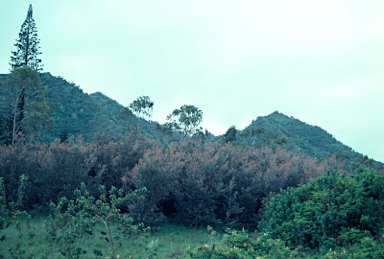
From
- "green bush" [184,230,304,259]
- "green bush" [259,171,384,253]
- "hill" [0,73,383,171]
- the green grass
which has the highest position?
"hill" [0,73,383,171]

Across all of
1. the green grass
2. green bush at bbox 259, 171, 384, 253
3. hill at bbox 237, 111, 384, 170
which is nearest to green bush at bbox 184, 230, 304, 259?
the green grass

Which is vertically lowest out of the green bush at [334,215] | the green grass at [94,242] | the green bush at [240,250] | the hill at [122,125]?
the green grass at [94,242]

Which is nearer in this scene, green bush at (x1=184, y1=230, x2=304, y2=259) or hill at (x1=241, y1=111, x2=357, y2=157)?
green bush at (x1=184, y1=230, x2=304, y2=259)

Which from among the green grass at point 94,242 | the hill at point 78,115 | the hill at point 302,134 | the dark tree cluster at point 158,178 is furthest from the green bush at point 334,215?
the hill at point 302,134

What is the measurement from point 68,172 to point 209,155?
4.63 meters

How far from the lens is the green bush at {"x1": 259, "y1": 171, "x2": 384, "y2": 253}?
6.89 metres

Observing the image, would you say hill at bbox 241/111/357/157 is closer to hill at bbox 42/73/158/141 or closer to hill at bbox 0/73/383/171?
hill at bbox 0/73/383/171

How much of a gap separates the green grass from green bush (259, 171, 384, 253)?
2408 millimetres

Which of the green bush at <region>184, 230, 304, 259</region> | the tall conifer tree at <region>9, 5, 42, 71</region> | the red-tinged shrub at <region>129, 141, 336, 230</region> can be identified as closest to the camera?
the green bush at <region>184, 230, 304, 259</region>

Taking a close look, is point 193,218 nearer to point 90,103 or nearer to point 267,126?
point 90,103

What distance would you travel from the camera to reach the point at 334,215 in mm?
7199

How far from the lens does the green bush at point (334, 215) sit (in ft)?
22.6

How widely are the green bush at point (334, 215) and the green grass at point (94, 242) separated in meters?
2.41

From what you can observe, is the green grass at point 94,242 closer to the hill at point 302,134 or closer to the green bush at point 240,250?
the green bush at point 240,250
